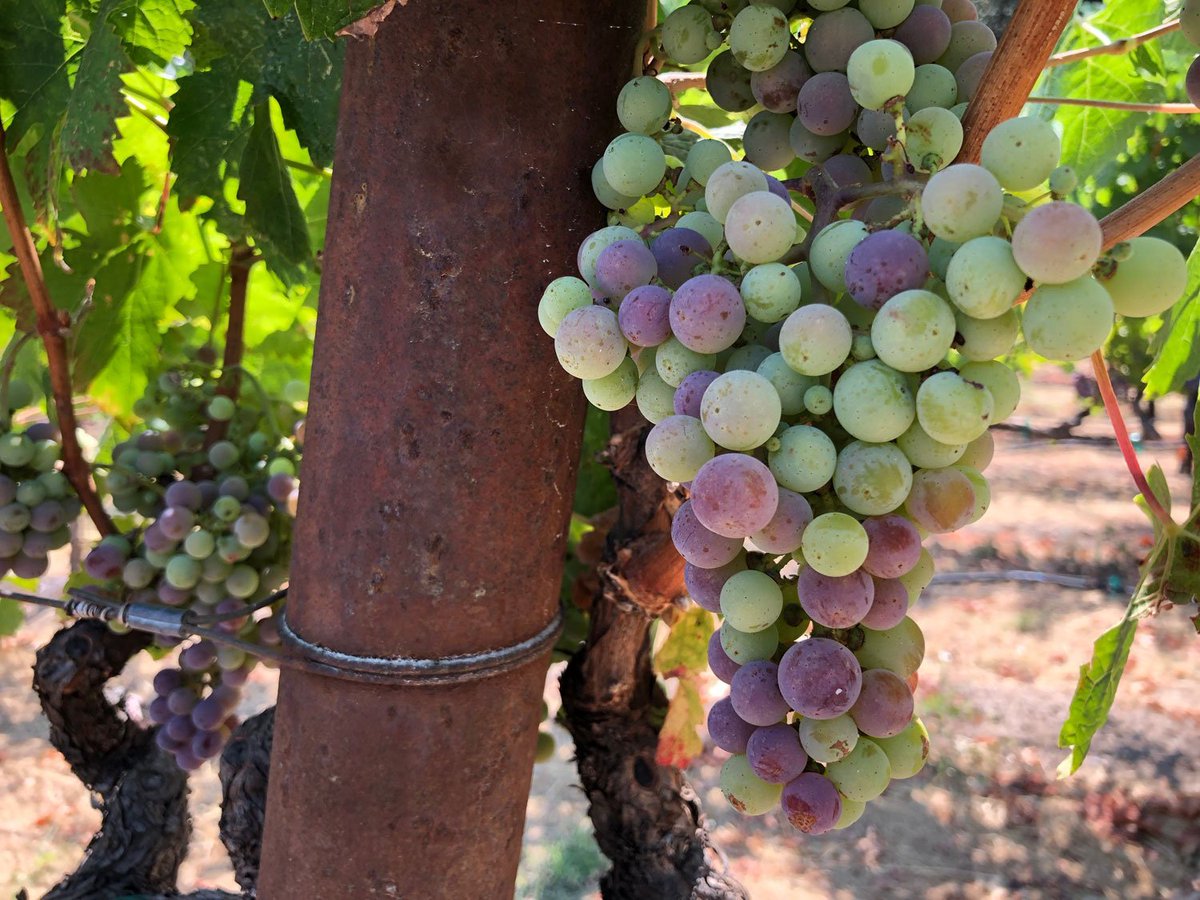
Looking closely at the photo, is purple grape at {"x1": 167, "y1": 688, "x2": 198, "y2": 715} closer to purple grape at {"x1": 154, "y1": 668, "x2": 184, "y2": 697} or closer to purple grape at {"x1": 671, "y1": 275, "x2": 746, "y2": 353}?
purple grape at {"x1": 154, "y1": 668, "x2": 184, "y2": 697}

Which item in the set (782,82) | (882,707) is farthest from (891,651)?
(782,82)

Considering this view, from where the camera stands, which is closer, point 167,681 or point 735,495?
point 735,495

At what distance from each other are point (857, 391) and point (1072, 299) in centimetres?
10

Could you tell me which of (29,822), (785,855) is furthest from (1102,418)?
(29,822)

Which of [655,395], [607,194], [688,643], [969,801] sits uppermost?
[607,194]

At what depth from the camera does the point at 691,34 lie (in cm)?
64

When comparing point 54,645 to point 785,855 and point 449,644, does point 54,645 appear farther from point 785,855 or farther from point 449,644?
point 785,855

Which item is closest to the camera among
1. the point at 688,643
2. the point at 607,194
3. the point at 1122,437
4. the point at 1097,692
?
the point at 607,194

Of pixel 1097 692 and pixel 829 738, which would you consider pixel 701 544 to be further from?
pixel 1097 692

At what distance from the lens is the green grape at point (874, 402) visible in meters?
0.48

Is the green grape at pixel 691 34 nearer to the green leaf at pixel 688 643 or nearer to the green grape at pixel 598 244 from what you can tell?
the green grape at pixel 598 244

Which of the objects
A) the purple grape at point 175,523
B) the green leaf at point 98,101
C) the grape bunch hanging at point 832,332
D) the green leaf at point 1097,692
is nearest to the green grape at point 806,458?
the grape bunch hanging at point 832,332

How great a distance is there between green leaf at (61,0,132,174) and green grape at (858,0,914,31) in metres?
0.67

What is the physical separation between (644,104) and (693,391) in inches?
8.6
